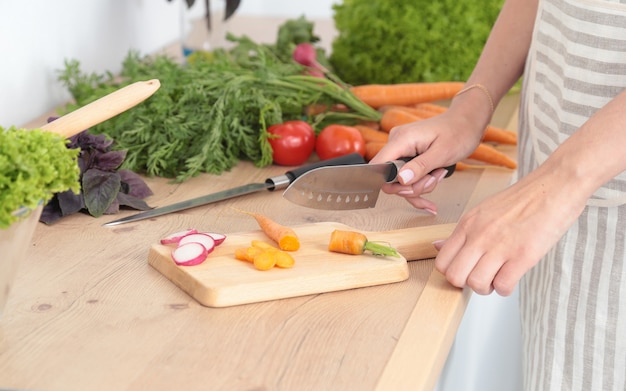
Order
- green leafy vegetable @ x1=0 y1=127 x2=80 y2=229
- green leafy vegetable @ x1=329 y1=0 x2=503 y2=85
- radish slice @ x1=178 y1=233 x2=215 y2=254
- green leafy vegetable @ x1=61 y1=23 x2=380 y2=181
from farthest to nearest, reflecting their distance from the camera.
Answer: green leafy vegetable @ x1=329 y1=0 x2=503 y2=85
green leafy vegetable @ x1=61 y1=23 x2=380 y2=181
radish slice @ x1=178 y1=233 x2=215 y2=254
green leafy vegetable @ x1=0 y1=127 x2=80 y2=229

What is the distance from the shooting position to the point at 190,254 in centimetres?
104

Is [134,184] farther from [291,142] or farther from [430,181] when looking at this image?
[430,181]

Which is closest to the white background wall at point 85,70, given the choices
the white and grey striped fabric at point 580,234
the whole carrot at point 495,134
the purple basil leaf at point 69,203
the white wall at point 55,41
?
the white wall at point 55,41

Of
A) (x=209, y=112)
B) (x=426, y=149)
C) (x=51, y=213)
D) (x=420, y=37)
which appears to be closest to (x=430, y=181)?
(x=426, y=149)

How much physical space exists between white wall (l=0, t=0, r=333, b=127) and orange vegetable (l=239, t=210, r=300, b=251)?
0.72 meters

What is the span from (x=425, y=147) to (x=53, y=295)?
595 mm

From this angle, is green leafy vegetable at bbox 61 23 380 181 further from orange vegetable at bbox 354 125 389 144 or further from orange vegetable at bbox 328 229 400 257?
orange vegetable at bbox 328 229 400 257

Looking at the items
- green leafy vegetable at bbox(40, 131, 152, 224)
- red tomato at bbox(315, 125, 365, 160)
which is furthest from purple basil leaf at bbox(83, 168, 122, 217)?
red tomato at bbox(315, 125, 365, 160)

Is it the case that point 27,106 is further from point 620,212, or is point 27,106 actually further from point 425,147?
point 620,212

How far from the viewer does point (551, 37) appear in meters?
1.27

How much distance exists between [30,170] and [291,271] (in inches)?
14.6

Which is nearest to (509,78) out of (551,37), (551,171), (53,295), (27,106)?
(551,37)

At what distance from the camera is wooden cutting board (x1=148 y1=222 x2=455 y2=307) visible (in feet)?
3.26

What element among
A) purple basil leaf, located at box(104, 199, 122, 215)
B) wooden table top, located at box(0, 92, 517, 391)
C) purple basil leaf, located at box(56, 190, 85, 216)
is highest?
wooden table top, located at box(0, 92, 517, 391)
